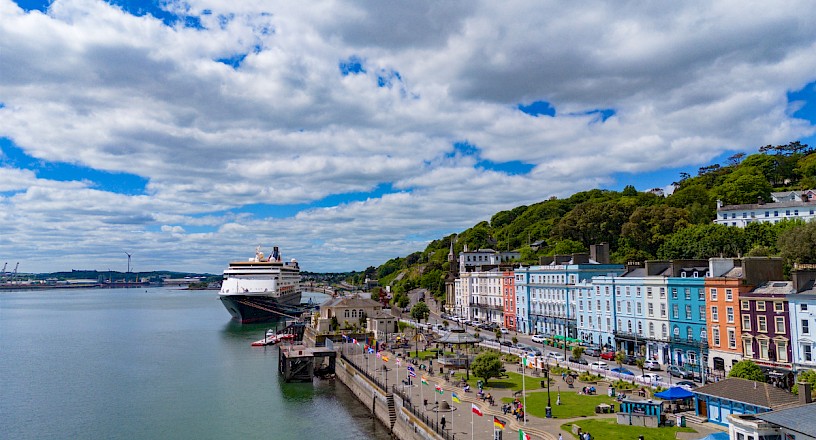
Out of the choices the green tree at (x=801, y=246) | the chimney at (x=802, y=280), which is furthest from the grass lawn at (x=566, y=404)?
the green tree at (x=801, y=246)

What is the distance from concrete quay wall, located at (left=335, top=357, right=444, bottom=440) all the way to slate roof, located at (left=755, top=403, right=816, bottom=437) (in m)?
16.1

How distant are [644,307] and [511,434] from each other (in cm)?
3068

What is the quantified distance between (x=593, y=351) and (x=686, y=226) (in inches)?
1896

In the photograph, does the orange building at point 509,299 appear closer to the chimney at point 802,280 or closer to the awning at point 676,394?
the chimney at point 802,280

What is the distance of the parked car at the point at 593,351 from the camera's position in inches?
2342

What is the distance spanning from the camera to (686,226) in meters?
97.8

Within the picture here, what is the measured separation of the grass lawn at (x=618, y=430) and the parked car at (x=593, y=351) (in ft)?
87.5

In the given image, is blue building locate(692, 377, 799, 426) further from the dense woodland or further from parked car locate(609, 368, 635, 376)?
the dense woodland

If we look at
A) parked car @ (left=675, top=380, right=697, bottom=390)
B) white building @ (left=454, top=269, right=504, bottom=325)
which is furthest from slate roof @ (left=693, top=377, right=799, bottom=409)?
white building @ (left=454, top=269, right=504, bottom=325)

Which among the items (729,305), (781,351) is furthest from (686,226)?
(781,351)

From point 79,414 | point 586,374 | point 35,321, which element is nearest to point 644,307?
point 586,374

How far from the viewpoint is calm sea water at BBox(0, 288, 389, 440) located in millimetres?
44438

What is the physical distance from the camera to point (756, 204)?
100875 millimetres

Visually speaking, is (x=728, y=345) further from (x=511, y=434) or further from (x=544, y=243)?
(x=544, y=243)
